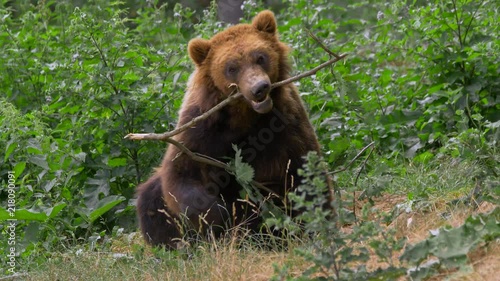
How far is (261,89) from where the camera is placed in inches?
237

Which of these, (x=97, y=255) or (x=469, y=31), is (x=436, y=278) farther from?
(x=469, y=31)

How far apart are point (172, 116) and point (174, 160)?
1.51m

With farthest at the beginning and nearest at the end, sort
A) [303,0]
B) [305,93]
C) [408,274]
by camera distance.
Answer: [303,0], [305,93], [408,274]

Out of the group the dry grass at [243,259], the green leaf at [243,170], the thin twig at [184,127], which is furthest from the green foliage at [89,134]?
the green leaf at [243,170]

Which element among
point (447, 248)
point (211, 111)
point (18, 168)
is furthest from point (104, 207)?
point (447, 248)

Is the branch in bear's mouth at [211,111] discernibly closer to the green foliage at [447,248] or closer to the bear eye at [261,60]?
the bear eye at [261,60]

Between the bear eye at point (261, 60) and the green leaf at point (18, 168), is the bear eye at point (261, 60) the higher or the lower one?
the higher one

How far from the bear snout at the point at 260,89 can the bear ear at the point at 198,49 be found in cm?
76

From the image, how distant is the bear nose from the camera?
6023 millimetres

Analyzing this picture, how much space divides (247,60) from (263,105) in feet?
1.50

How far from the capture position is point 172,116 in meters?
7.91

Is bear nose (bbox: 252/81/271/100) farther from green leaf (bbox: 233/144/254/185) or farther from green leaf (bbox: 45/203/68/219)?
green leaf (bbox: 45/203/68/219)

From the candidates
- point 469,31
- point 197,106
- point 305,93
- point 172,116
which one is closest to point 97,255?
point 197,106

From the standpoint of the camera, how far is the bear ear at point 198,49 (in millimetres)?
6629
